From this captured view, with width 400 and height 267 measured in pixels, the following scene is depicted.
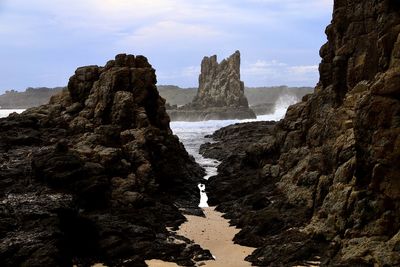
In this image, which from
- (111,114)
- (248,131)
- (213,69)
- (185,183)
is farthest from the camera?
(213,69)

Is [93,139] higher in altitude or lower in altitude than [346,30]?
lower

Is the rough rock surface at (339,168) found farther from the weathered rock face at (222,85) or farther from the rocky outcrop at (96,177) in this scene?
the weathered rock face at (222,85)

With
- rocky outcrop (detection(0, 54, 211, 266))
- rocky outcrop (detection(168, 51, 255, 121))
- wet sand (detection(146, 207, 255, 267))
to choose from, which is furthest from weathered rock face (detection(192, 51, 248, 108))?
wet sand (detection(146, 207, 255, 267))

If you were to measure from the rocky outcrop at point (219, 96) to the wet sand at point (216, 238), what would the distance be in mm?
128481

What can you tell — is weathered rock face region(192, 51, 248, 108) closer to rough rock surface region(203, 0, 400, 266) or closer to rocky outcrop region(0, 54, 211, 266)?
rocky outcrop region(0, 54, 211, 266)

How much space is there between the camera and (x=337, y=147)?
26.6 m

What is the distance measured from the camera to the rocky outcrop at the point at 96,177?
2259cm

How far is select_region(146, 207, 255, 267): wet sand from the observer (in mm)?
23828

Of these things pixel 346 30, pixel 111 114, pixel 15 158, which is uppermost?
pixel 346 30

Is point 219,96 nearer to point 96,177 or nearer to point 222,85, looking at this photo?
point 222,85

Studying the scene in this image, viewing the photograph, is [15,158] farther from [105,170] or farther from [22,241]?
[22,241]

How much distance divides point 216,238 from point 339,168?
8.66m

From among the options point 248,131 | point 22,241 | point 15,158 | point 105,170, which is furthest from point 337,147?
point 248,131

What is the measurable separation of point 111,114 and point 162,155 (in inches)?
217
